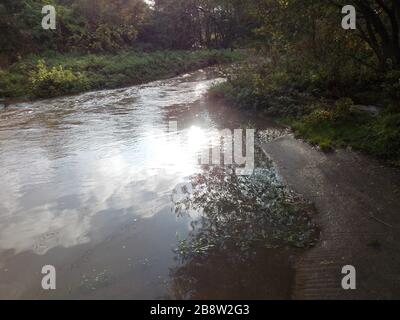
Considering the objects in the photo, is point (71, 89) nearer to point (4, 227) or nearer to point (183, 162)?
point (183, 162)

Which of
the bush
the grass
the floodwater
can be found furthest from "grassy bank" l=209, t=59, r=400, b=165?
the bush

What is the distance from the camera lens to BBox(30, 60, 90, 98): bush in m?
20.0

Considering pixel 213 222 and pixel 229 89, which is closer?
pixel 213 222

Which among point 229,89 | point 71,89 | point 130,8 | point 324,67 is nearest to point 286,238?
point 324,67

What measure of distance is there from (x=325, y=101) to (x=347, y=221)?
7.61 meters

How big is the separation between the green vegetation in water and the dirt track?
0.33m

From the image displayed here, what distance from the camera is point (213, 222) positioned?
22.5 feet

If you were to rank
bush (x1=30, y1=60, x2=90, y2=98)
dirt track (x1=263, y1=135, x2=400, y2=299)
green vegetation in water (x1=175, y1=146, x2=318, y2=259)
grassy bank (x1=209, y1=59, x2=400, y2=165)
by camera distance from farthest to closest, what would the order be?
bush (x1=30, y1=60, x2=90, y2=98)
grassy bank (x1=209, y1=59, x2=400, y2=165)
green vegetation in water (x1=175, y1=146, x2=318, y2=259)
dirt track (x1=263, y1=135, x2=400, y2=299)

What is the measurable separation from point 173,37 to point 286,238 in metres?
33.1

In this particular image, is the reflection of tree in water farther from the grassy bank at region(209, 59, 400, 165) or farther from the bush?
the bush

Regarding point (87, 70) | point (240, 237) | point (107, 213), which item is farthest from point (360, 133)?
point (87, 70)

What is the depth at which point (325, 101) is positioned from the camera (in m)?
13.4

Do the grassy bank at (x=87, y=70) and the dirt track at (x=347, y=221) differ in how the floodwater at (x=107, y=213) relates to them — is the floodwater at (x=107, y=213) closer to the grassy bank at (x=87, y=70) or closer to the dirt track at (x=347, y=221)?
the dirt track at (x=347, y=221)

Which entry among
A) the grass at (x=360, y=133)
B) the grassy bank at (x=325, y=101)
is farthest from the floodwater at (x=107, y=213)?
the grass at (x=360, y=133)
